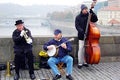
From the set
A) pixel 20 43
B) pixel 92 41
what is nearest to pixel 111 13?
pixel 92 41

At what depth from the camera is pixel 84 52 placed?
934 centimetres

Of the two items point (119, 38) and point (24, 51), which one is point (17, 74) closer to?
point (24, 51)

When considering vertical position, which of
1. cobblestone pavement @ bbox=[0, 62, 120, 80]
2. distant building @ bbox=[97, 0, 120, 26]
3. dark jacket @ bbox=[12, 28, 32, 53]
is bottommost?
distant building @ bbox=[97, 0, 120, 26]

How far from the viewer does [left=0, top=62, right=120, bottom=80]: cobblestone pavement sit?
322 inches

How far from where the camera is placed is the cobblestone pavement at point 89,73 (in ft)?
26.9

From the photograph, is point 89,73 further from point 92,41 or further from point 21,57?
point 21,57

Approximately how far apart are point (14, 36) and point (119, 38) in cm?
374

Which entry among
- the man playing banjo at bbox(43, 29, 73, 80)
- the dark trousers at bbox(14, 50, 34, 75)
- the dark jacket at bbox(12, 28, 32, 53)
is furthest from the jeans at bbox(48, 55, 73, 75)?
the dark jacket at bbox(12, 28, 32, 53)

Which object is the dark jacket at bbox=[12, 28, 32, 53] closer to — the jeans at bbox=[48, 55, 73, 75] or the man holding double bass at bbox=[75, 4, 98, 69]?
the jeans at bbox=[48, 55, 73, 75]

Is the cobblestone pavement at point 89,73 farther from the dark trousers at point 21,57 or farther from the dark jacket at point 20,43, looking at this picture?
the dark jacket at point 20,43

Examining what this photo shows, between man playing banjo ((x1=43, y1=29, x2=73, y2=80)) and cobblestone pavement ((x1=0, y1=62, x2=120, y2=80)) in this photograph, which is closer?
man playing banjo ((x1=43, y1=29, x2=73, y2=80))

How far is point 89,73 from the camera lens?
28.7 feet

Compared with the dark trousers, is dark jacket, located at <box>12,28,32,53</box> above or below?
above

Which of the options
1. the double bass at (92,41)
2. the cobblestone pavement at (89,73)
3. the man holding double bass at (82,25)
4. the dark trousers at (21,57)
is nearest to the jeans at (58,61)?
the cobblestone pavement at (89,73)
